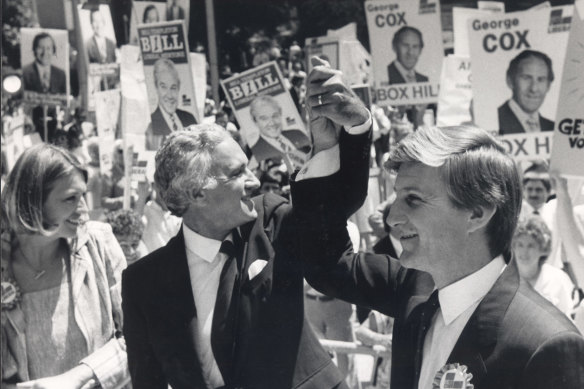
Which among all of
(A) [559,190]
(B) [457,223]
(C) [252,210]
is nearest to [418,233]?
Answer: (B) [457,223]

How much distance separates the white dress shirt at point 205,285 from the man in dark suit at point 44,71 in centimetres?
785

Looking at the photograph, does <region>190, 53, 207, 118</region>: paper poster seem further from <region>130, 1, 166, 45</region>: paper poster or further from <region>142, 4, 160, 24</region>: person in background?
<region>142, 4, 160, 24</region>: person in background

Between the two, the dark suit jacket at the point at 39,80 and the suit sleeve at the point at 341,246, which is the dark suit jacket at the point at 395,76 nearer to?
the dark suit jacket at the point at 39,80

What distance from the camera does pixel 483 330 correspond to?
7.36ft

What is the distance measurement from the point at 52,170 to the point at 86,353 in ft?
2.04

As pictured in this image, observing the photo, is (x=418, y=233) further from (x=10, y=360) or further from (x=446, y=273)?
(x=10, y=360)

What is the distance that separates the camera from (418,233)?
237cm

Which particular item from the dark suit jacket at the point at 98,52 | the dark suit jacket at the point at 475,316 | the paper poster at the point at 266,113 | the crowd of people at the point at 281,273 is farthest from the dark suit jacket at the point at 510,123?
the dark suit jacket at the point at 475,316

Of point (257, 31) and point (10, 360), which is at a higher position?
point (257, 31)

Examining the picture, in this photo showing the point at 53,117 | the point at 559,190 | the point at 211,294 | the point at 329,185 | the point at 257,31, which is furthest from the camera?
the point at 257,31

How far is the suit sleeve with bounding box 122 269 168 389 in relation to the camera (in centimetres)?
320

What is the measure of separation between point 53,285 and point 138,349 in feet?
1.80

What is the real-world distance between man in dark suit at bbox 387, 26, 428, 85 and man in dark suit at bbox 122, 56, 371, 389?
6869 mm

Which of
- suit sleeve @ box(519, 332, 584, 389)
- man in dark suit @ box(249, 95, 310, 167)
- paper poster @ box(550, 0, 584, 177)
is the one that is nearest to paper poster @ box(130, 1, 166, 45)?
man in dark suit @ box(249, 95, 310, 167)
